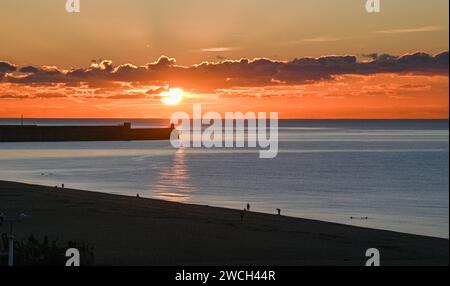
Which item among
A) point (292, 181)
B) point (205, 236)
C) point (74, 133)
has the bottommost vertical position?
point (205, 236)

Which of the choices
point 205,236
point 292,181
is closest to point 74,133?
point 292,181

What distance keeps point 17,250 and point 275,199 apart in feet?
121

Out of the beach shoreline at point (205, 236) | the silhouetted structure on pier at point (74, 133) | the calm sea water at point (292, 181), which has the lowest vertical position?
the beach shoreline at point (205, 236)

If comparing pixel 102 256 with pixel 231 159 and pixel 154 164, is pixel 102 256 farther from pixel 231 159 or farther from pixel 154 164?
pixel 231 159

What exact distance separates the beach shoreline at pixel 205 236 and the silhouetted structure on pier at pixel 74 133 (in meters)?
86.6

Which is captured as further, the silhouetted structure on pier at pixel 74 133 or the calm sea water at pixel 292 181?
the silhouetted structure on pier at pixel 74 133

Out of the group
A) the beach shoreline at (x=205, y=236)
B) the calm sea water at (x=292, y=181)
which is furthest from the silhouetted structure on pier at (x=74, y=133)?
the beach shoreline at (x=205, y=236)

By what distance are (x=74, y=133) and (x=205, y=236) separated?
120606 millimetres

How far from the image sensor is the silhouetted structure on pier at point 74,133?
131m

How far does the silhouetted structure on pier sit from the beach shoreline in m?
86.6

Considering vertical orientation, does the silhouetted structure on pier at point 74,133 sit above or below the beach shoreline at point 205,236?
above

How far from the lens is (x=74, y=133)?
5925 inches

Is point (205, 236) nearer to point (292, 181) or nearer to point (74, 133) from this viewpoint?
point (292, 181)

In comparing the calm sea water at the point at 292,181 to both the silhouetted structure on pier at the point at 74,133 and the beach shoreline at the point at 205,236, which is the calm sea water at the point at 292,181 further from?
the silhouetted structure on pier at the point at 74,133
